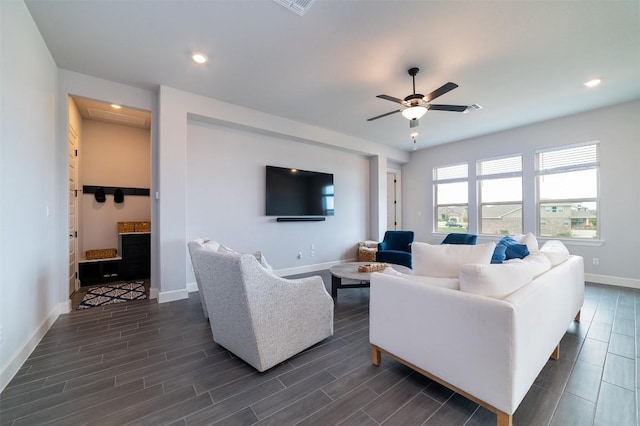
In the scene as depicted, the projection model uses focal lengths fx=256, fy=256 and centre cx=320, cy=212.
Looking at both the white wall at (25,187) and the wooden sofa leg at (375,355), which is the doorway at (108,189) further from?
the wooden sofa leg at (375,355)

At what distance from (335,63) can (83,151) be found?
4903 millimetres

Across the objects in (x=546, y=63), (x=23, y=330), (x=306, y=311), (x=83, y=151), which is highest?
(x=546, y=63)

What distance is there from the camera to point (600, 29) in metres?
2.47

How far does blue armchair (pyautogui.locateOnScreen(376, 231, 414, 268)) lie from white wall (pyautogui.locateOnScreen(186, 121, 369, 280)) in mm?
1080

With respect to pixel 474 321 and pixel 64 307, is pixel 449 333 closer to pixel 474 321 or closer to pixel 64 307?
pixel 474 321

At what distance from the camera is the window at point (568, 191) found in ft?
14.9

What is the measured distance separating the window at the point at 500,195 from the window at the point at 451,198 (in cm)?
33

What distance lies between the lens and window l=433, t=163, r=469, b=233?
6.21m

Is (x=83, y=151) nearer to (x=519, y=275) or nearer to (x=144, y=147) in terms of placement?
(x=144, y=147)

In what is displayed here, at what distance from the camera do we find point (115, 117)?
4570 mm

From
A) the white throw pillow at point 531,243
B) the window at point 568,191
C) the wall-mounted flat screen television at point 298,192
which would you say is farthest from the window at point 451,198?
the white throw pillow at point 531,243

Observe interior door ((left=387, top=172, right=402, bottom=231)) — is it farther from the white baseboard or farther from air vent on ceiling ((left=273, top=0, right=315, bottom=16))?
air vent on ceiling ((left=273, top=0, right=315, bottom=16))

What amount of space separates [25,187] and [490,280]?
12.2ft

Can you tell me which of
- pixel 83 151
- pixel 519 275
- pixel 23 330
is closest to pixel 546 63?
pixel 519 275
